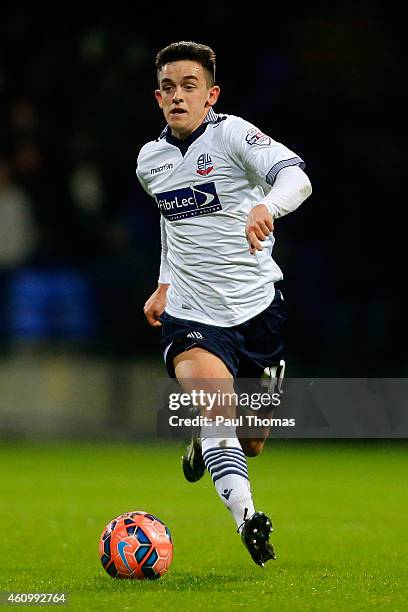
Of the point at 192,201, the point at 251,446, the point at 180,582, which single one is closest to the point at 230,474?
the point at 180,582

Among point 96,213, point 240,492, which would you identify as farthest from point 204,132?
point 96,213

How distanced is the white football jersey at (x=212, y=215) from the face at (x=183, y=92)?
0.38 feet

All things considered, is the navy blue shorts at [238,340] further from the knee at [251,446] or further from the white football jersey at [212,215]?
the knee at [251,446]

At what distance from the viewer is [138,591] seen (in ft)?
18.7

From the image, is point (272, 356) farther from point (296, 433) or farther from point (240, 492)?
point (296, 433)

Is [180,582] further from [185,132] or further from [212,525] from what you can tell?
[212,525]

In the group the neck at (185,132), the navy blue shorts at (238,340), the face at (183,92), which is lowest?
the navy blue shorts at (238,340)

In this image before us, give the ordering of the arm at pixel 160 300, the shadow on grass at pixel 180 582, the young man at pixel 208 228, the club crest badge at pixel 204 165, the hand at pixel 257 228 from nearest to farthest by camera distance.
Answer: the hand at pixel 257 228, the shadow on grass at pixel 180 582, the young man at pixel 208 228, the club crest badge at pixel 204 165, the arm at pixel 160 300

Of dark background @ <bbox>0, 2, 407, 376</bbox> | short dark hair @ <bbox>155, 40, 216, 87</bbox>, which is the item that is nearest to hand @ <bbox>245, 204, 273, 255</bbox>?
short dark hair @ <bbox>155, 40, 216, 87</bbox>

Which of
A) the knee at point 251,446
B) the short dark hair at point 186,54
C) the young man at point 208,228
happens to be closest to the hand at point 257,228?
the young man at point 208,228

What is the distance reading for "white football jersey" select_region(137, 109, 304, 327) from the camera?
258 inches

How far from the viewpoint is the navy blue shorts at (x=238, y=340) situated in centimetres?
649

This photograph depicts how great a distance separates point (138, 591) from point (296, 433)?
7.72m

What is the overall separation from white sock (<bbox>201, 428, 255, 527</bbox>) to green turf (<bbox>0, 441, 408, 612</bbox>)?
1.13 feet
